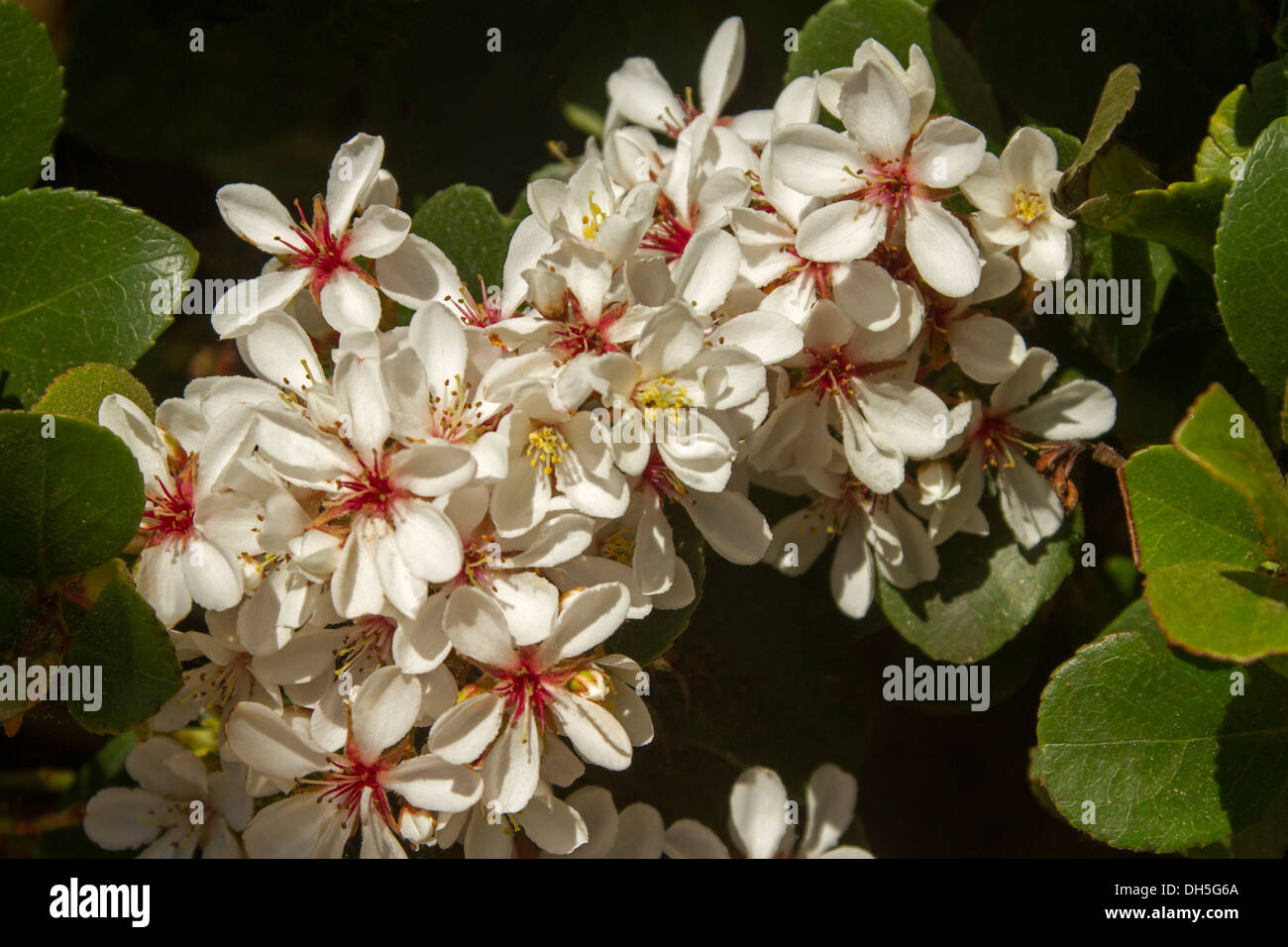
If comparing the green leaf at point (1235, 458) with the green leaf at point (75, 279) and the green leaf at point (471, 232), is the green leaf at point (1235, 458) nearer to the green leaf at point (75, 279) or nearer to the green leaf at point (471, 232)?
the green leaf at point (471, 232)

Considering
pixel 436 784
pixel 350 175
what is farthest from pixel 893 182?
pixel 436 784

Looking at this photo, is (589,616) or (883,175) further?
(883,175)

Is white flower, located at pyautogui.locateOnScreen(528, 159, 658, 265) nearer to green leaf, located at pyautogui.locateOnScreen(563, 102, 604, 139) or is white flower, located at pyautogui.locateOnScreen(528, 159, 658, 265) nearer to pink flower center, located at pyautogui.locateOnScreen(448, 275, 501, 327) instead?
pink flower center, located at pyautogui.locateOnScreen(448, 275, 501, 327)

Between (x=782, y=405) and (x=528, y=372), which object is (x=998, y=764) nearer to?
(x=782, y=405)

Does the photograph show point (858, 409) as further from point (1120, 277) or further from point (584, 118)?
point (584, 118)

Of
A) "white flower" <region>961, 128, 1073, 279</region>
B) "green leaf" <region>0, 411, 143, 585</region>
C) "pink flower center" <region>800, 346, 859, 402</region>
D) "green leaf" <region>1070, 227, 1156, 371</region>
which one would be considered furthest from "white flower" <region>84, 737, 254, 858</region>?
"green leaf" <region>1070, 227, 1156, 371</region>

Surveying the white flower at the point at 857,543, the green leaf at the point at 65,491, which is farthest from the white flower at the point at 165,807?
the white flower at the point at 857,543
